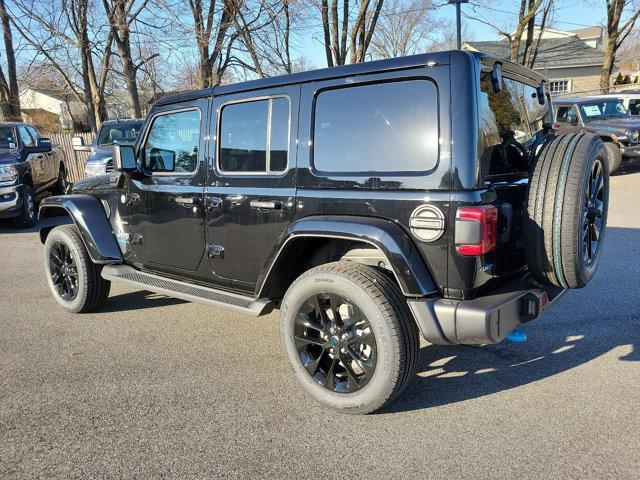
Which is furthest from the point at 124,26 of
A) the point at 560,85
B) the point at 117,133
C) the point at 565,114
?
the point at 560,85

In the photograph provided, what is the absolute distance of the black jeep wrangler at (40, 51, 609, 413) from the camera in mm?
2709

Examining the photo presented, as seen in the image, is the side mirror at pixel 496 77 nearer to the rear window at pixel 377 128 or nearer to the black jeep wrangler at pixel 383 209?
the black jeep wrangler at pixel 383 209

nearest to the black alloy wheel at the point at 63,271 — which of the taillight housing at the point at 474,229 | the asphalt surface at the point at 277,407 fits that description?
the asphalt surface at the point at 277,407

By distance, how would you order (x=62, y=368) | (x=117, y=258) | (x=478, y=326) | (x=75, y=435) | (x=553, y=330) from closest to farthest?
(x=478, y=326) < (x=75, y=435) < (x=62, y=368) < (x=553, y=330) < (x=117, y=258)

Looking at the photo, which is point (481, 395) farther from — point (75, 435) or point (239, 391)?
point (75, 435)

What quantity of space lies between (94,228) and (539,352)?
3717mm

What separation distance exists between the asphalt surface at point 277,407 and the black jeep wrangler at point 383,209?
0.34 metres

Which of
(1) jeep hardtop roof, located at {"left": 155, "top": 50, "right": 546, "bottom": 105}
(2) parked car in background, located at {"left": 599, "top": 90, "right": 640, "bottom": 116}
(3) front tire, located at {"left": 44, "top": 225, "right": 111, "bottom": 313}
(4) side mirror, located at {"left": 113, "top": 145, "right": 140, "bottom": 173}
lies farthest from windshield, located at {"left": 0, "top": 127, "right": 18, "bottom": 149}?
(2) parked car in background, located at {"left": 599, "top": 90, "right": 640, "bottom": 116}

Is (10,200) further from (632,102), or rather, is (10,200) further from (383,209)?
(632,102)

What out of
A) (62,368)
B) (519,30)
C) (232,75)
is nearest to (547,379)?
(62,368)

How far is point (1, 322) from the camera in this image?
473 cm

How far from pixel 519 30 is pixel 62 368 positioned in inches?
945

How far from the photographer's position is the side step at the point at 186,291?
3451mm

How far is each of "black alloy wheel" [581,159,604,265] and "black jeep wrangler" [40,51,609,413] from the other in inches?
0.6
